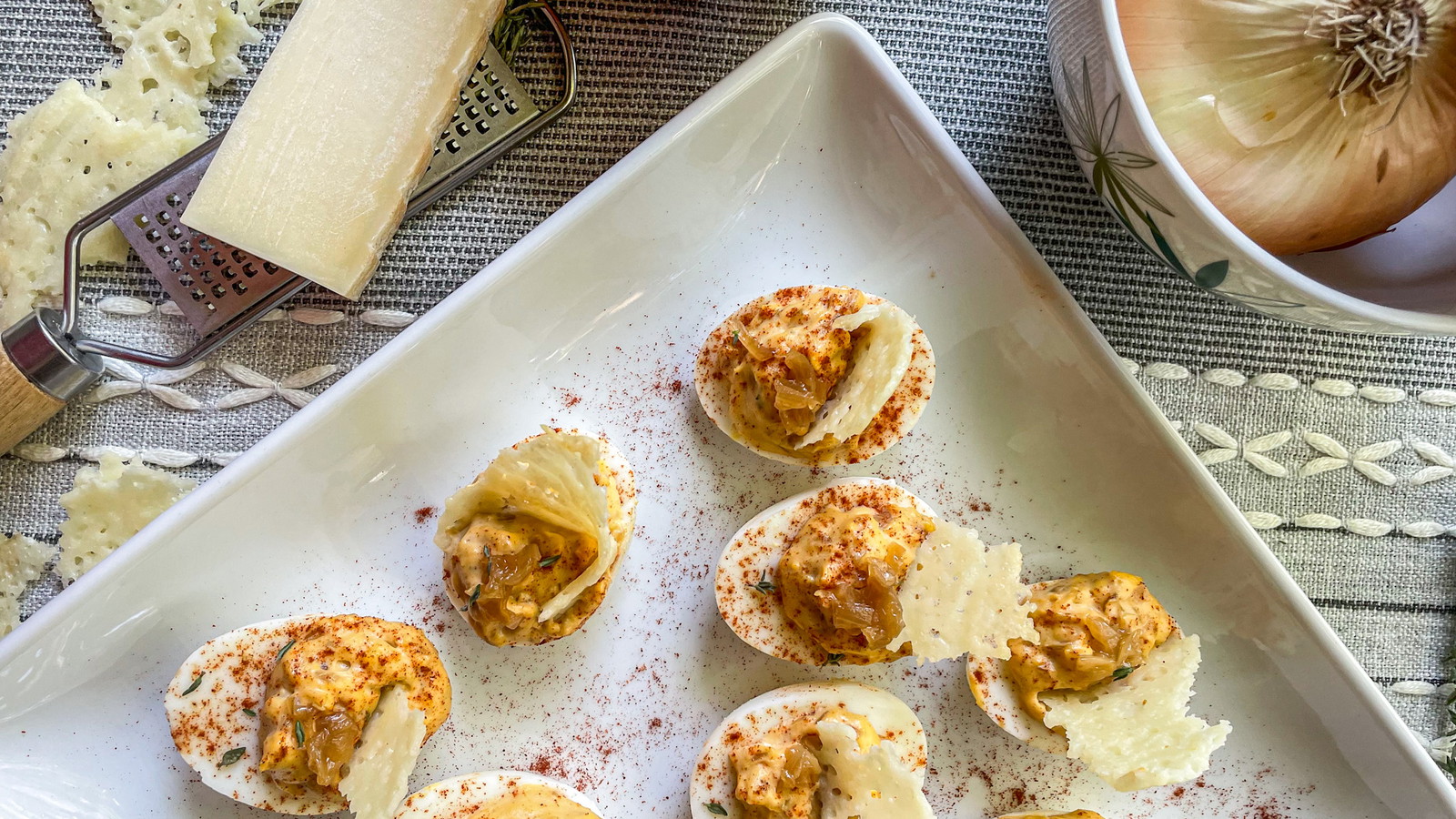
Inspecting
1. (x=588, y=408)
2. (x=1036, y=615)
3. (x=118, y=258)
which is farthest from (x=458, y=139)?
(x=1036, y=615)

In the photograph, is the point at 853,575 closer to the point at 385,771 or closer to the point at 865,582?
the point at 865,582

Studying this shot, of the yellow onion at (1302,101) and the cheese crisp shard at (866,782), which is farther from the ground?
the yellow onion at (1302,101)

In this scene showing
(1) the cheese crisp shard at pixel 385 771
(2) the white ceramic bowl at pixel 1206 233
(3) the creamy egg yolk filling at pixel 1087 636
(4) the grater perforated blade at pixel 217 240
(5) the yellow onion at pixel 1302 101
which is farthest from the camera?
(4) the grater perforated blade at pixel 217 240

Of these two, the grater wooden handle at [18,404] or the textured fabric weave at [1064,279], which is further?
the textured fabric weave at [1064,279]

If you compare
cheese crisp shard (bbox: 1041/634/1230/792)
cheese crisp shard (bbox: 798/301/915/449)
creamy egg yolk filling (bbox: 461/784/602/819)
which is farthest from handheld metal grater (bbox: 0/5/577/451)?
cheese crisp shard (bbox: 1041/634/1230/792)

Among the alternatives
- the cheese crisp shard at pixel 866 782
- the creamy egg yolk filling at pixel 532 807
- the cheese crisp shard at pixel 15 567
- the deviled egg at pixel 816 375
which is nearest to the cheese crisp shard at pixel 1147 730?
the cheese crisp shard at pixel 866 782

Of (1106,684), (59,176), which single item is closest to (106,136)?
(59,176)

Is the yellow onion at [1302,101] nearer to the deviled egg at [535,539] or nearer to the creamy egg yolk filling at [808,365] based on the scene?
the creamy egg yolk filling at [808,365]

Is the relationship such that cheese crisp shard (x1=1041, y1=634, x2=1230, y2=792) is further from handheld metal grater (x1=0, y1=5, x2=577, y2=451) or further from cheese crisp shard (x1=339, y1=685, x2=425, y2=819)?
handheld metal grater (x1=0, y1=5, x2=577, y2=451)
